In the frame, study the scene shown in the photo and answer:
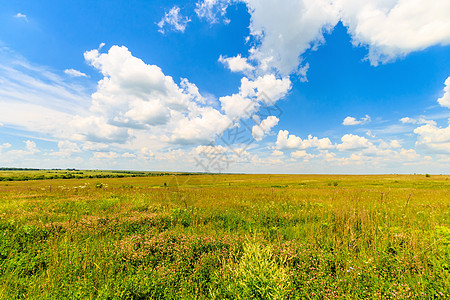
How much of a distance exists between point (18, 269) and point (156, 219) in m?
4.07

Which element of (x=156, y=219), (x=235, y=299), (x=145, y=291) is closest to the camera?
(x=235, y=299)

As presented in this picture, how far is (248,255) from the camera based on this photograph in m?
3.74

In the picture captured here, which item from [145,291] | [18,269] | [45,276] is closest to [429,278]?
[145,291]

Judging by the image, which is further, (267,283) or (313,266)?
(313,266)

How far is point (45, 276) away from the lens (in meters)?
3.83

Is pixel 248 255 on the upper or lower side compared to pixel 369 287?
upper

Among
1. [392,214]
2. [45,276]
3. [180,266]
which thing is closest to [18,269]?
[45,276]

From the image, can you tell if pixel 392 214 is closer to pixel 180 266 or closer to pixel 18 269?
pixel 180 266

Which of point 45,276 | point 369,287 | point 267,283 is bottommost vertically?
point 45,276

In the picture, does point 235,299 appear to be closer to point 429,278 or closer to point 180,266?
point 180,266

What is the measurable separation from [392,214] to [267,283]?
8013mm

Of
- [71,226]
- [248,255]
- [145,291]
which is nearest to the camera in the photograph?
[145,291]

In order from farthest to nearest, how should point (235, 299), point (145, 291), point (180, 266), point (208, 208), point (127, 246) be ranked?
point (208, 208) → point (127, 246) → point (180, 266) → point (145, 291) → point (235, 299)

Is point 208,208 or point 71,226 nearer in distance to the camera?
point 71,226
